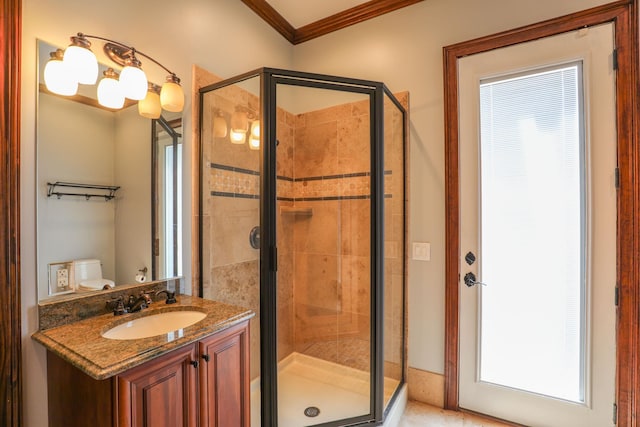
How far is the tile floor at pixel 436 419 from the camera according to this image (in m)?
1.79

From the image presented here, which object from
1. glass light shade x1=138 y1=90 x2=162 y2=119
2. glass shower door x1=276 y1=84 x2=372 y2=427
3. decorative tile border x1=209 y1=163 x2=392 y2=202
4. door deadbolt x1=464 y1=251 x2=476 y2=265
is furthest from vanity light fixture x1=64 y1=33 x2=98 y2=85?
door deadbolt x1=464 y1=251 x2=476 y2=265

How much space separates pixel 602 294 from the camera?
1.59 m

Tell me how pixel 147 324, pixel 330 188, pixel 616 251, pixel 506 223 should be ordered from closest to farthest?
1. pixel 147 324
2. pixel 616 251
3. pixel 506 223
4. pixel 330 188

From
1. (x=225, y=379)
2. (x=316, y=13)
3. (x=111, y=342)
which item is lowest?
(x=225, y=379)

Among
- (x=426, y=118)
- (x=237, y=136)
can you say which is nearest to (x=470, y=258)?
(x=426, y=118)

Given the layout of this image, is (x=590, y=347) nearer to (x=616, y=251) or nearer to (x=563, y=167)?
(x=616, y=251)

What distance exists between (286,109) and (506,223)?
1593mm

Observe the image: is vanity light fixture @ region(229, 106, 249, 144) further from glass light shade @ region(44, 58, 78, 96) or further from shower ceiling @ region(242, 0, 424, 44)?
shower ceiling @ region(242, 0, 424, 44)

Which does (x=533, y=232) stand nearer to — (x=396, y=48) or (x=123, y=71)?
(x=396, y=48)

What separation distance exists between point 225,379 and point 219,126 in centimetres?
142

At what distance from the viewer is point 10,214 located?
104cm

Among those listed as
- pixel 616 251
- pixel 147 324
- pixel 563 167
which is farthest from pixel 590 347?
pixel 147 324

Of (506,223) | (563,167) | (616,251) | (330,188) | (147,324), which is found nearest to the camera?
(147,324)

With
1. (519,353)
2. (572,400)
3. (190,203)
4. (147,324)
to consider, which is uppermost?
(190,203)
